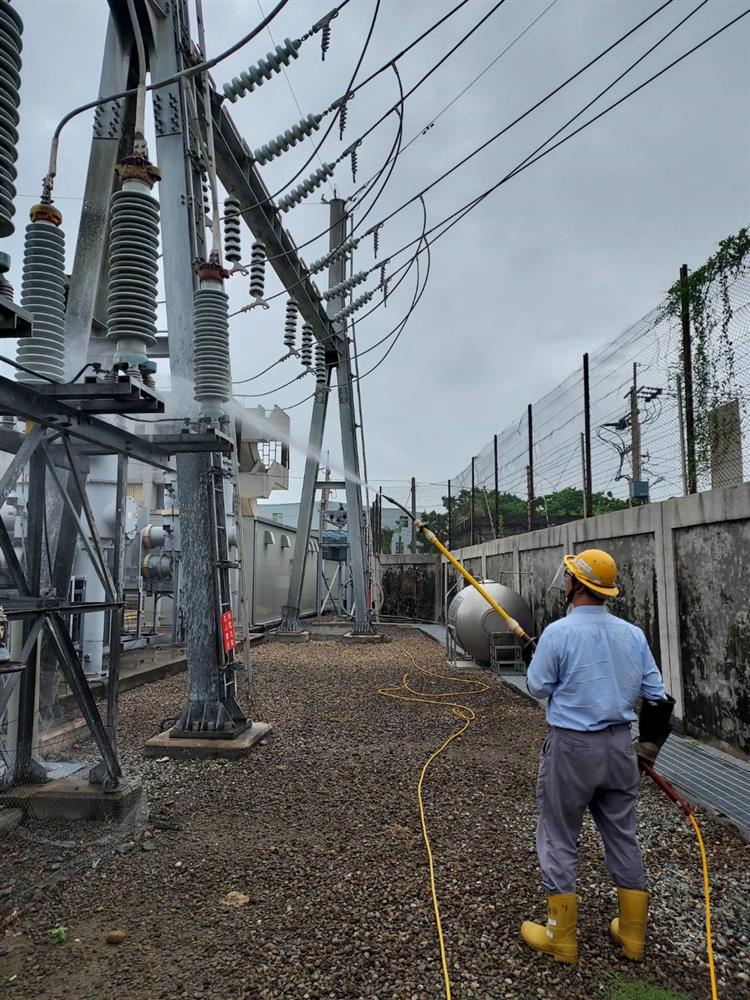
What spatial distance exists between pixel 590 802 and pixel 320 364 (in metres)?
13.6

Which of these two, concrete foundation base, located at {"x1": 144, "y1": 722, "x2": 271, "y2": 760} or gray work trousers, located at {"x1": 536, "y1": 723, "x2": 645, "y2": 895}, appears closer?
gray work trousers, located at {"x1": 536, "y1": 723, "x2": 645, "y2": 895}

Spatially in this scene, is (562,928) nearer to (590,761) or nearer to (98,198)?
(590,761)

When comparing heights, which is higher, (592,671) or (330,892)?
(592,671)

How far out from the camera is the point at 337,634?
16672mm

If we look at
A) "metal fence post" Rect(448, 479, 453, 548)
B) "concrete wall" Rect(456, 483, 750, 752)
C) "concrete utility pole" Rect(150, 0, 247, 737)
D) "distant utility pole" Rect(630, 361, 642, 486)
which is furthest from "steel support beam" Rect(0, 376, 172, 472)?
"metal fence post" Rect(448, 479, 453, 548)

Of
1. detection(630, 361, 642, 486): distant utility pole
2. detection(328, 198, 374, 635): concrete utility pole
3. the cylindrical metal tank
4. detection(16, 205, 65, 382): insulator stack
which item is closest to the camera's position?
detection(16, 205, 65, 382): insulator stack

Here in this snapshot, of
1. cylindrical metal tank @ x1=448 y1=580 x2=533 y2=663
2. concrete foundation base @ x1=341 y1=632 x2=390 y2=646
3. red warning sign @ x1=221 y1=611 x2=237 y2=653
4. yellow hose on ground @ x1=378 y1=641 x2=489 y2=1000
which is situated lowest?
concrete foundation base @ x1=341 y1=632 x2=390 y2=646

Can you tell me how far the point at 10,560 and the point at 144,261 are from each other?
211 cm

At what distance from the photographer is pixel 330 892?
3.35 meters

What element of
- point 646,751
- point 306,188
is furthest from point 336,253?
point 646,751

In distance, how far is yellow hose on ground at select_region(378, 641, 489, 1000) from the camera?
9.58ft

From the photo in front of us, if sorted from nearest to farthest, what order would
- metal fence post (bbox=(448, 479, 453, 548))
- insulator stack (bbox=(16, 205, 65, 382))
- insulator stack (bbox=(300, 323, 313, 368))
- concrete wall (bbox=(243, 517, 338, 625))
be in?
insulator stack (bbox=(16, 205, 65, 382))
insulator stack (bbox=(300, 323, 313, 368))
concrete wall (bbox=(243, 517, 338, 625))
metal fence post (bbox=(448, 479, 453, 548))

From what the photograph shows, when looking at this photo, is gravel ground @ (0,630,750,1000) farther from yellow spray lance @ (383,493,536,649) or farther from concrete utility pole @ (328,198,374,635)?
concrete utility pole @ (328,198,374,635)

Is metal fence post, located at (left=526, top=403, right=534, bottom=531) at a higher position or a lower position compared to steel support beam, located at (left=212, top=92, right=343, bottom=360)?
lower
